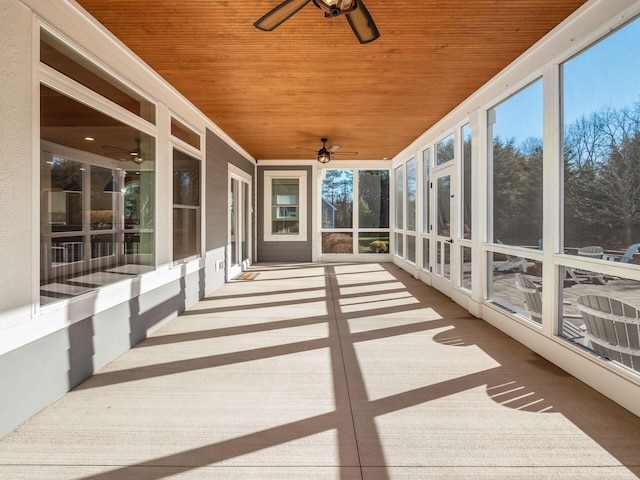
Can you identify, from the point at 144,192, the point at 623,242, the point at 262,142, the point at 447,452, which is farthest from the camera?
the point at 262,142

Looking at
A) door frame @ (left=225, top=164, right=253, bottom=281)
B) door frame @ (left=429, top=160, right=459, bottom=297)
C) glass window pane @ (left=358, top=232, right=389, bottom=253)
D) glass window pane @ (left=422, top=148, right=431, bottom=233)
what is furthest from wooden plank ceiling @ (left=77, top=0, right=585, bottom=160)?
glass window pane @ (left=358, top=232, right=389, bottom=253)

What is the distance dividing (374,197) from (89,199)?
26.5 ft

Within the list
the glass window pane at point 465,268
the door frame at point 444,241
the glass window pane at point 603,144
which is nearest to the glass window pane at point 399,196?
the door frame at point 444,241

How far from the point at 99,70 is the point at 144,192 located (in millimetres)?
1168

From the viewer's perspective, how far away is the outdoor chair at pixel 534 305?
9.91 feet

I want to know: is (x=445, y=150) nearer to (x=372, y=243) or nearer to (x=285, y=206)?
(x=372, y=243)

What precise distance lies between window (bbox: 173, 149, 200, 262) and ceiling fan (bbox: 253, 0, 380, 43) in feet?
8.54

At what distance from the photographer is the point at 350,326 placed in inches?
165

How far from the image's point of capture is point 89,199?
290 cm

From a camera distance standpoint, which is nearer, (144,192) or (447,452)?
(447,452)

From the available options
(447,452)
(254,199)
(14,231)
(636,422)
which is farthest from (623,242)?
(254,199)

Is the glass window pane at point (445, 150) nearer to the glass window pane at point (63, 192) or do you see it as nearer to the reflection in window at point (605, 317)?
the reflection in window at point (605, 317)

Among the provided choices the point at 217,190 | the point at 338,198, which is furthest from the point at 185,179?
the point at 338,198

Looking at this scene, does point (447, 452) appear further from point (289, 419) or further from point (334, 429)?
point (289, 419)
